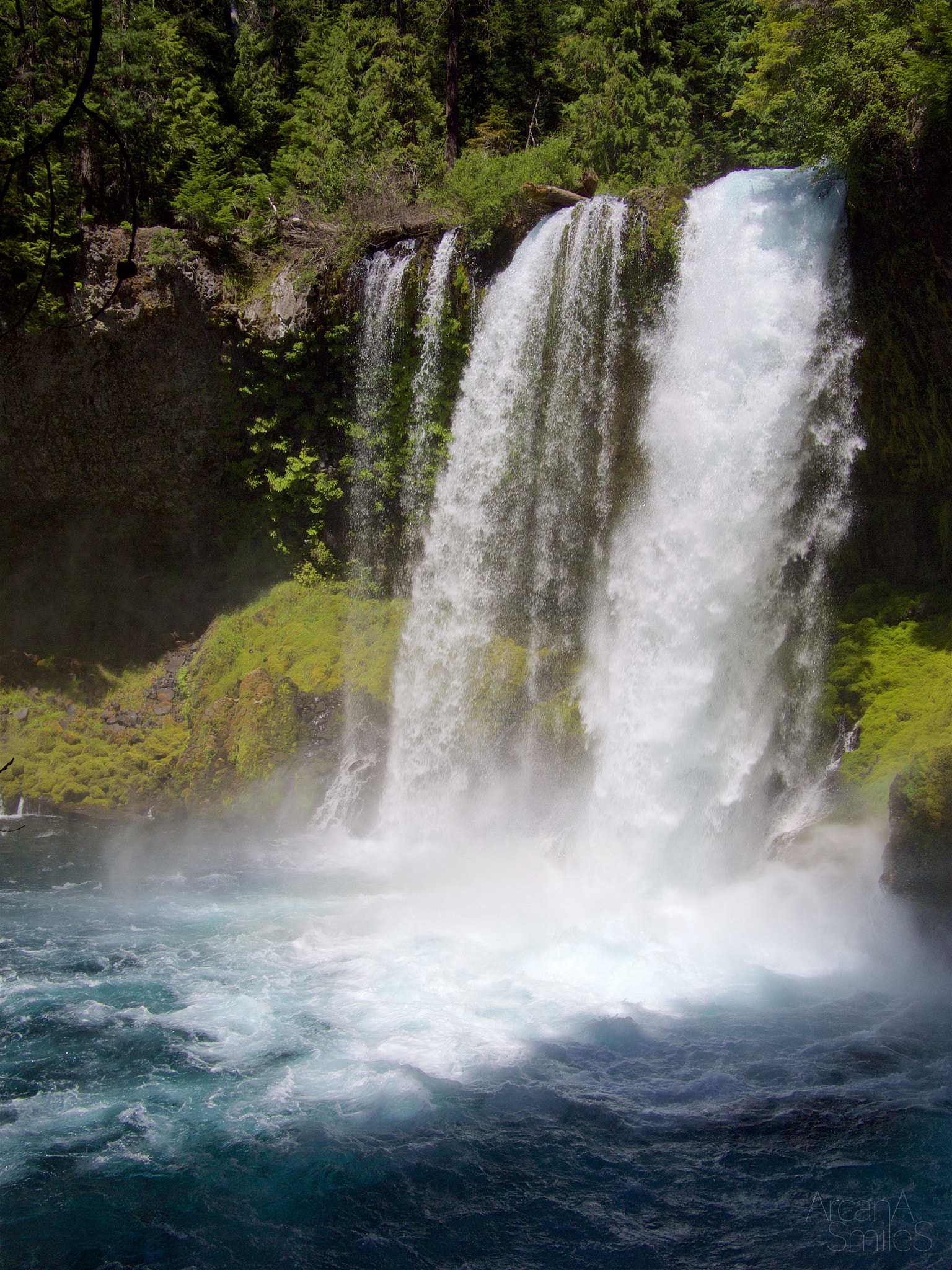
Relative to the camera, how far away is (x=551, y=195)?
45.7 feet

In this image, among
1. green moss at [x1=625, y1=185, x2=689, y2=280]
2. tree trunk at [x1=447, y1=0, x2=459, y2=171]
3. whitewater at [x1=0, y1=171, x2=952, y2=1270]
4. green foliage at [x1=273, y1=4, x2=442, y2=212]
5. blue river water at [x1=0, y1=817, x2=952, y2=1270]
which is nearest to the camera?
blue river water at [x1=0, y1=817, x2=952, y2=1270]

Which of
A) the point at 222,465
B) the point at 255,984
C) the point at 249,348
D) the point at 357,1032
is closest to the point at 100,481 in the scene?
the point at 222,465

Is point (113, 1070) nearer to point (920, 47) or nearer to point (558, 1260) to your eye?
point (558, 1260)

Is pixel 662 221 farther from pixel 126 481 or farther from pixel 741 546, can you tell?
pixel 126 481

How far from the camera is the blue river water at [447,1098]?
5.82 metres

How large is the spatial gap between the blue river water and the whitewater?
34 millimetres

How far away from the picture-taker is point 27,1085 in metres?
7.27

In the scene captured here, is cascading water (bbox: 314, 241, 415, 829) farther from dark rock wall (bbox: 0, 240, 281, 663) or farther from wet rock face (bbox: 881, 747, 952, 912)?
wet rock face (bbox: 881, 747, 952, 912)

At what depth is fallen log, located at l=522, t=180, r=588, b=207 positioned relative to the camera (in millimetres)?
13844

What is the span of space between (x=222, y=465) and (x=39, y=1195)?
1229cm

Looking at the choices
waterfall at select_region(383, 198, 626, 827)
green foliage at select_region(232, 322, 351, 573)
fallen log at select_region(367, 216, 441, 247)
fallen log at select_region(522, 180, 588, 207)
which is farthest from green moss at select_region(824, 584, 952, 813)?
fallen log at select_region(367, 216, 441, 247)

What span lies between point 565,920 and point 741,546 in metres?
5.42

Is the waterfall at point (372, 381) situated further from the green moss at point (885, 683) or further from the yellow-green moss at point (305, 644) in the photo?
the green moss at point (885, 683)

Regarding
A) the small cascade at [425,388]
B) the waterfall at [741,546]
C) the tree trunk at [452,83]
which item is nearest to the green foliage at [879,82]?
the waterfall at [741,546]
